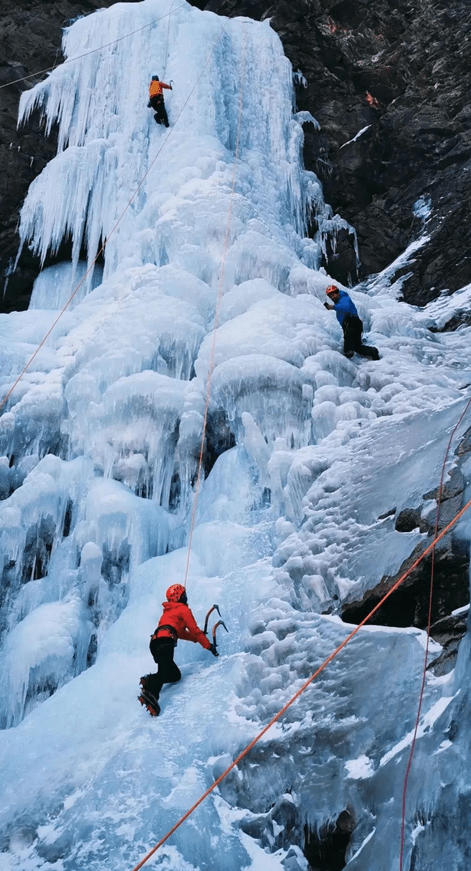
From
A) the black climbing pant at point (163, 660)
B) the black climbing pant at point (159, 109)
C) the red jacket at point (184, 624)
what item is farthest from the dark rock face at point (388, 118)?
the black climbing pant at point (163, 660)

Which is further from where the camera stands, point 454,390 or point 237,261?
point 237,261

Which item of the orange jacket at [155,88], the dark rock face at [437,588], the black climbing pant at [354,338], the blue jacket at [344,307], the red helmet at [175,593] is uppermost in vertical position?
the orange jacket at [155,88]

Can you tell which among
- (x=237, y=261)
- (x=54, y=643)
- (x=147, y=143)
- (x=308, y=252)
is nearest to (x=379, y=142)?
(x=308, y=252)

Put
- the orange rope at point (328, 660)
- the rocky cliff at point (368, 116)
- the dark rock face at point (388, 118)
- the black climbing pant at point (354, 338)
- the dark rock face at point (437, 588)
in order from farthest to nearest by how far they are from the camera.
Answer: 1. the rocky cliff at point (368, 116)
2. the dark rock face at point (388, 118)
3. the black climbing pant at point (354, 338)
4. the orange rope at point (328, 660)
5. the dark rock face at point (437, 588)

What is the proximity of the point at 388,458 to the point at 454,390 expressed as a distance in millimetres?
1206

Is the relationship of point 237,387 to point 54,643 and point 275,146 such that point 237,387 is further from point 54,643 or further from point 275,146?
point 275,146

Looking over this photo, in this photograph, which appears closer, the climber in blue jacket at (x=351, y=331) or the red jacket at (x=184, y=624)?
the red jacket at (x=184, y=624)

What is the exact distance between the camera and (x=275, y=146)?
30.5 ft

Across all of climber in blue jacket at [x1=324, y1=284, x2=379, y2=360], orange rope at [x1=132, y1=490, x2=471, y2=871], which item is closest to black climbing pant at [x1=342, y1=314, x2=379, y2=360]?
climber in blue jacket at [x1=324, y1=284, x2=379, y2=360]

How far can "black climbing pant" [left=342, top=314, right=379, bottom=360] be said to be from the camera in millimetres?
6053

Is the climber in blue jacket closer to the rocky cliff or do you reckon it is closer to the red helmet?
the rocky cliff

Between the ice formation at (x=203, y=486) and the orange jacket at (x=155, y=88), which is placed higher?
the orange jacket at (x=155, y=88)

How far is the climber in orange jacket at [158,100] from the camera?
848 cm

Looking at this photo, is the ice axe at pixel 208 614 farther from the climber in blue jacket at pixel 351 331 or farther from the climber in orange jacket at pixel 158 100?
the climber in orange jacket at pixel 158 100
